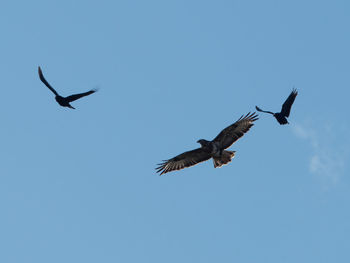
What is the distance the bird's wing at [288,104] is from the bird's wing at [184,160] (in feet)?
10.7

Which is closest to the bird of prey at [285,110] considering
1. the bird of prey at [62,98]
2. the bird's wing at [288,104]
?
the bird's wing at [288,104]

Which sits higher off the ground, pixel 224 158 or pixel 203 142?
pixel 203 142

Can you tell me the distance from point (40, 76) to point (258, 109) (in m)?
7.97

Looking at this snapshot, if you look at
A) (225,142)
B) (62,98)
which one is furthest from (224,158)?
(62,98)

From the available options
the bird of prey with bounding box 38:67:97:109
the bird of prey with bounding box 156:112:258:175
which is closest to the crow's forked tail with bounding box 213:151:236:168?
the bird of prey with bounding box 156:112:258:175

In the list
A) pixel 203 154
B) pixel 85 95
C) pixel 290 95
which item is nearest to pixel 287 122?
pixel 290 95

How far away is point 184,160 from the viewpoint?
31.7 meters

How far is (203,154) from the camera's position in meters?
31.1

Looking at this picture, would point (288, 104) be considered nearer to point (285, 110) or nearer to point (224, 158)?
point (285, 110)

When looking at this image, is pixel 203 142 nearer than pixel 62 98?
No

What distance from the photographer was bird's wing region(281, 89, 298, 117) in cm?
2975

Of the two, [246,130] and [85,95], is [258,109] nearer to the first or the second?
[246,130]

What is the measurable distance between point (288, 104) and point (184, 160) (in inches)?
180

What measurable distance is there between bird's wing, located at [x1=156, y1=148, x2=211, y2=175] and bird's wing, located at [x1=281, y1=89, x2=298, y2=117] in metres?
3.27
